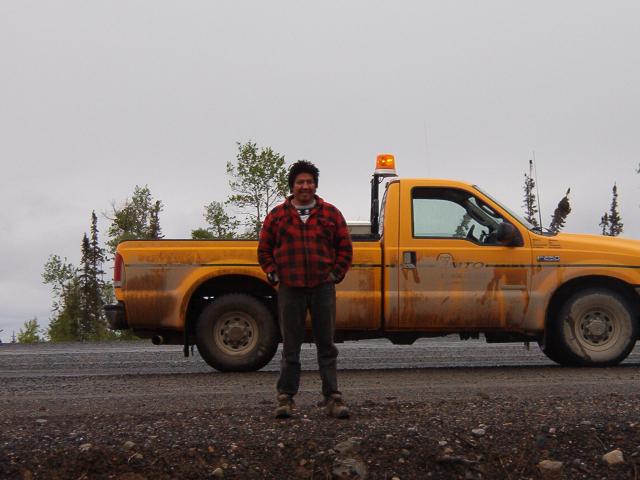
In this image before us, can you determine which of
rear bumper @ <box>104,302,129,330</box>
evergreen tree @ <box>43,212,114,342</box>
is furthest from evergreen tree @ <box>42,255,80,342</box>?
rear bumper @ <box>104,302,129,330</box>

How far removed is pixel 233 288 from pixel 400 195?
2126 millimetres

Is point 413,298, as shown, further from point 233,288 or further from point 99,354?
point 99,354

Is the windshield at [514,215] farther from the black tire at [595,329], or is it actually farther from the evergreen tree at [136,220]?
the evergreen tree at [136,220]

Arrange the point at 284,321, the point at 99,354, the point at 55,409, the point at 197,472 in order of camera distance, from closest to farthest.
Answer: the point at 197,472, the point at 284,321, the point at 55,409, the point at 99,354

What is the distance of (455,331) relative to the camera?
1018cm

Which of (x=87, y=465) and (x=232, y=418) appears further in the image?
(x=232, y=418)

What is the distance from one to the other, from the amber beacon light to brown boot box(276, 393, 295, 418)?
512 centimetres

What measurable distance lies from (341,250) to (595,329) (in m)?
4.69

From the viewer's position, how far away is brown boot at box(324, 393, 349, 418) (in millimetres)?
6039

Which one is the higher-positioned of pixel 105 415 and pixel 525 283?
pixel 525 283

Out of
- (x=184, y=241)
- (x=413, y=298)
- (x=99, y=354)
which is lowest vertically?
(x=99, y=354)

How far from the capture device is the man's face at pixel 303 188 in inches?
253

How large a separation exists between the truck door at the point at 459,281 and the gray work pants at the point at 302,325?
355 cm

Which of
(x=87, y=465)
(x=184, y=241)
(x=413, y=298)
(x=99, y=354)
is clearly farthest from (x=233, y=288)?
(x=99, y=354)
